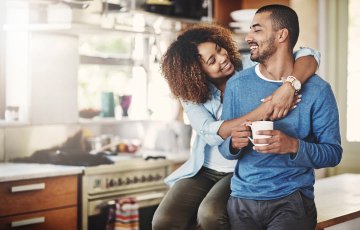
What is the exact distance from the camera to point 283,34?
5.88ft

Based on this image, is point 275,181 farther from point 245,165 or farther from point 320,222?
point 320,222

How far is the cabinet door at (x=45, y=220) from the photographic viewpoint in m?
2.64

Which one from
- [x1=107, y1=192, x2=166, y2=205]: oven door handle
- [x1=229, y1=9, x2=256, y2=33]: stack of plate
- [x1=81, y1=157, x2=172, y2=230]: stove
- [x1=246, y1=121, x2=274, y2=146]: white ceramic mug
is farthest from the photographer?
[x1=229, y1=9, x2=256, y2=33]: stack of plate

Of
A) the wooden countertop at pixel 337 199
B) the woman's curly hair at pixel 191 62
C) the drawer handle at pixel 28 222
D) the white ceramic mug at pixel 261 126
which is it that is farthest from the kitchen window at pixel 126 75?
the white ceramic mug at pixel 261 126

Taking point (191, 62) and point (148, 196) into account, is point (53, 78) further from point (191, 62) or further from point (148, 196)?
point (191, 62)

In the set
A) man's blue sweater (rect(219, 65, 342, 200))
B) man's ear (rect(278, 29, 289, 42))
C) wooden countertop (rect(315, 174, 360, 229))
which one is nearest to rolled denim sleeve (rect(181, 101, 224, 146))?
man's blue sweater (rect(219, 65, 342, 200))

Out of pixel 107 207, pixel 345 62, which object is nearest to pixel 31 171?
pixel 107 207

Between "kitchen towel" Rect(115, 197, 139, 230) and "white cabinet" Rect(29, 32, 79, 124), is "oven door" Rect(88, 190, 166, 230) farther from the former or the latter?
"white cabinet" Rect(29, 32, 79, 124)

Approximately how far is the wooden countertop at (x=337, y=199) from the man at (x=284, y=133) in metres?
0.38

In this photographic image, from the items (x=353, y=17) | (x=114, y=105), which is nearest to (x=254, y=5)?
(x=353, y=17)

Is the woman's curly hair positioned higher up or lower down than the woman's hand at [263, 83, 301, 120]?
higher up

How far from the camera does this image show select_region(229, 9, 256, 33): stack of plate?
3.31 m

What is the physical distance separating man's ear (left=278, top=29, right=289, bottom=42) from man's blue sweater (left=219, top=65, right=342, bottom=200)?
0.44 feet

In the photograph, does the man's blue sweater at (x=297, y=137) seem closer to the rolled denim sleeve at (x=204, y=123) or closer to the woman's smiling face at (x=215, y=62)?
the rolled denim sleeve at (x=204, y=123)
